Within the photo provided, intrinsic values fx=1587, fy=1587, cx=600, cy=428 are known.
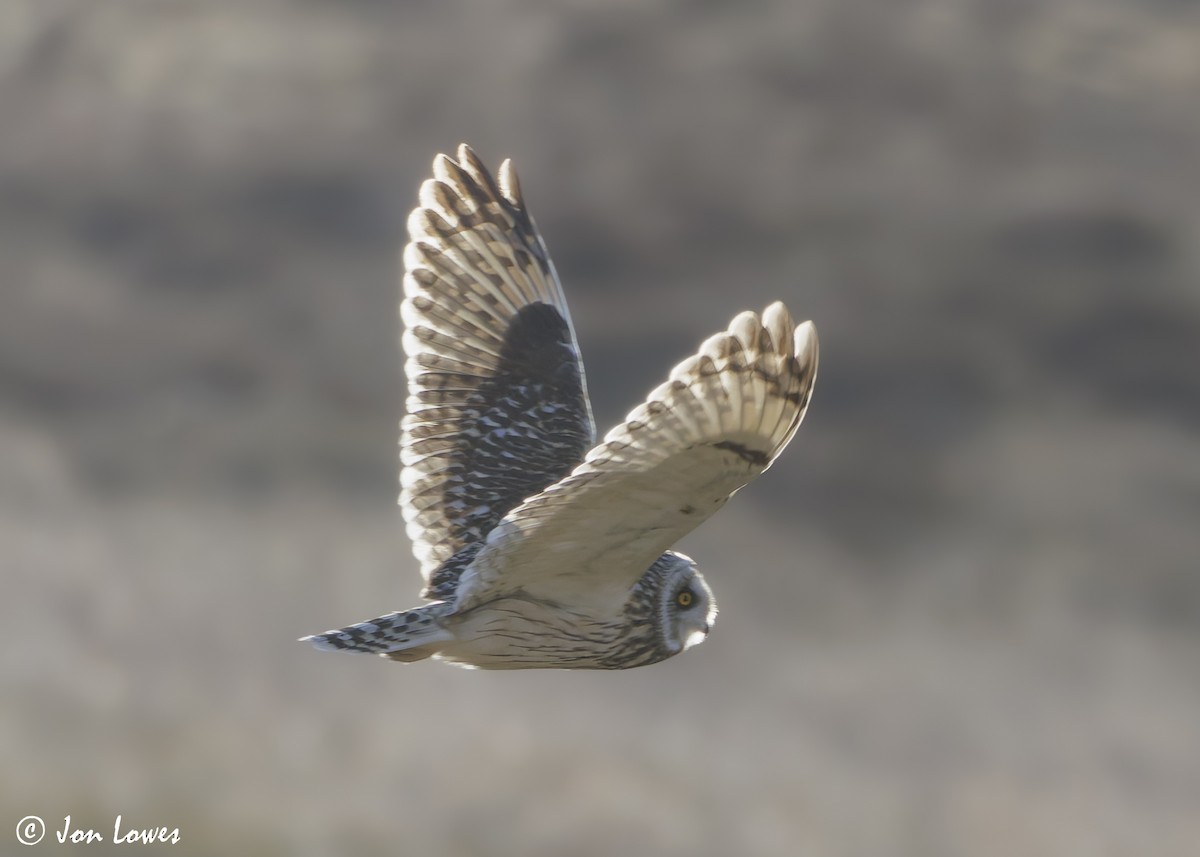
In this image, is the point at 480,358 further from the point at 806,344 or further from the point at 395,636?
the point at 806,344

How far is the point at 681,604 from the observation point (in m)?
4.52

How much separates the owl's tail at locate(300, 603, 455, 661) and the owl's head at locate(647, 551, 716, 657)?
61 cm

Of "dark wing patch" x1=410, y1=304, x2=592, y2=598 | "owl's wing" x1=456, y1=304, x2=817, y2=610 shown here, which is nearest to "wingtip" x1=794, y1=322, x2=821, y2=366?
"owl's wing" x1=456, y1=304, x2=817, y2=610

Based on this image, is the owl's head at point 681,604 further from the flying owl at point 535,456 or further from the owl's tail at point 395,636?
the owl's tail at point 395,636

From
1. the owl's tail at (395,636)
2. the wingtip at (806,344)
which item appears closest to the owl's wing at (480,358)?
the owl's tail at (395,636)

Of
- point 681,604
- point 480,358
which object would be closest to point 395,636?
point 681,604

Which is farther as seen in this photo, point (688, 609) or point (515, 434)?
point (515, 434)

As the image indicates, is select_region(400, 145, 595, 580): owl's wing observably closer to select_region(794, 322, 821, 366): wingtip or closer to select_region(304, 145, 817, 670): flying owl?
select_region(304, 145, 817, 670): flying owl

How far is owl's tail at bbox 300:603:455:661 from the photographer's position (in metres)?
4.26

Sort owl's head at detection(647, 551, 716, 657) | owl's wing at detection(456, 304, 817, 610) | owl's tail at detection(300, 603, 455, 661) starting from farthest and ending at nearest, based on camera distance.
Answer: owl's head at detection(647, 551, 716, 657) → owl's tail at detection(300, 603, 455, 661) → owl's wing at detection(456, 304, 817, 610)

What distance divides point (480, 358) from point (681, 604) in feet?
4.42

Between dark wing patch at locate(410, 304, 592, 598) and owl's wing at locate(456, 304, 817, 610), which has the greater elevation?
dark wing patch at locate(410, 304, 592, 598)

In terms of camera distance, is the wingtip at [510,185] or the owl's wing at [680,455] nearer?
the owl's wing at [680,455]

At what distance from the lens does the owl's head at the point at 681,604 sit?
4.48m
